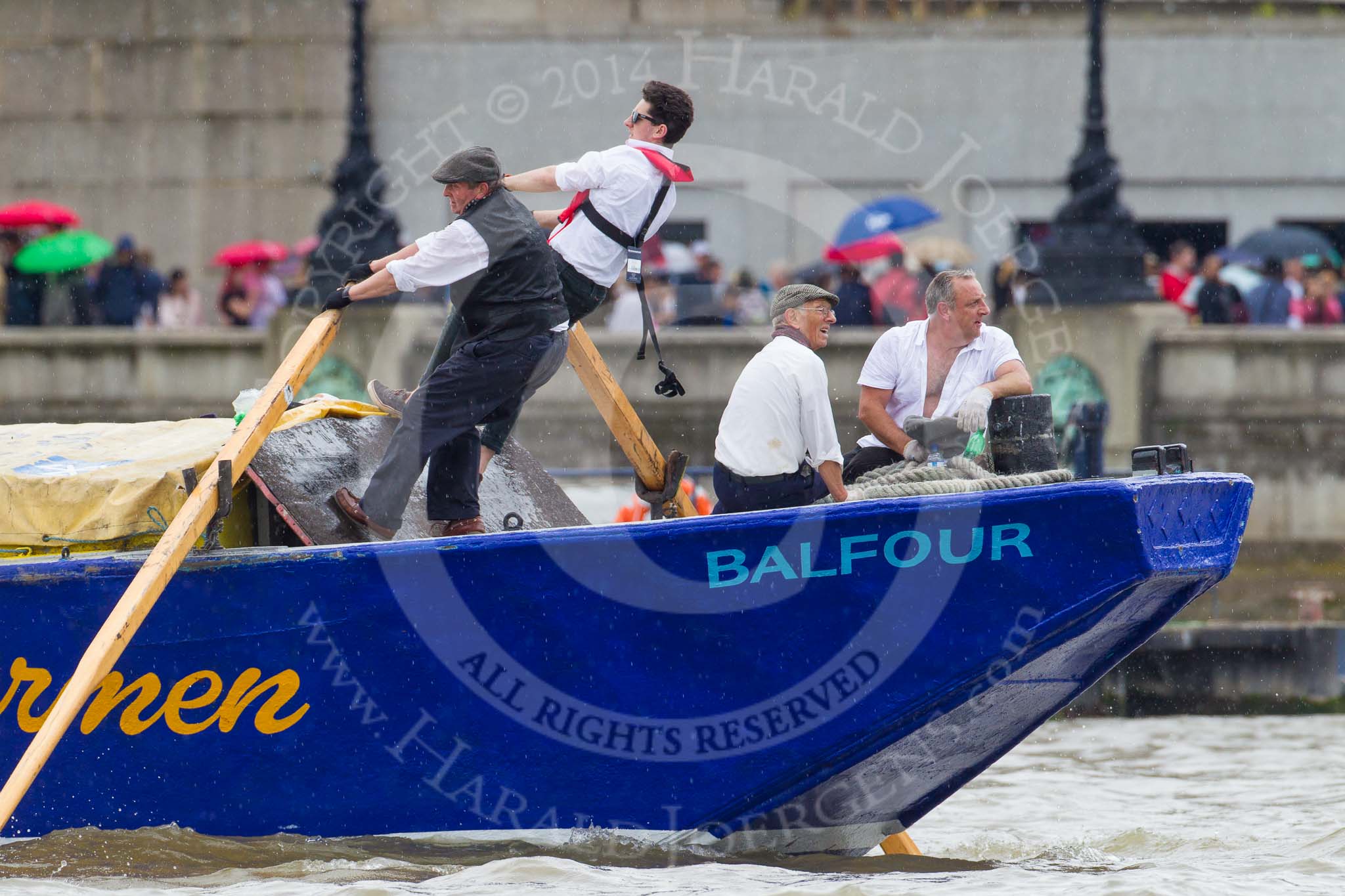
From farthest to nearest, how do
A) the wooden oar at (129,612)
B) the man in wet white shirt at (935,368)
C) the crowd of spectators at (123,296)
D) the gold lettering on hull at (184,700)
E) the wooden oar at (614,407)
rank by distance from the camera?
the crowd of spectators at (123,296)
the wooden oar at (614,407)
the man in wet white shirt at (935,368)
the gold lettering on hull at (184,700)
the wooden oar at (129,612)

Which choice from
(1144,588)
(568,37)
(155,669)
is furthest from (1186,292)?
(155,669)

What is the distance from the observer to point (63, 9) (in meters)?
20.6

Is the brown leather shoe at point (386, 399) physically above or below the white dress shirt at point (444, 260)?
below

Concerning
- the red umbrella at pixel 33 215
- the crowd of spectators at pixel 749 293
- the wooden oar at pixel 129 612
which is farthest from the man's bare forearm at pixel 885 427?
the red umbrella at pixel 33 215

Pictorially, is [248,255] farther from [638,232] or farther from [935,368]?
[935,368]

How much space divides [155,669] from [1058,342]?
9954 mm

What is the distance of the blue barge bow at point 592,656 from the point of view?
5.71 meters

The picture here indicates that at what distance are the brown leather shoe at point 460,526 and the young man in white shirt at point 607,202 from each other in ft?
0.86

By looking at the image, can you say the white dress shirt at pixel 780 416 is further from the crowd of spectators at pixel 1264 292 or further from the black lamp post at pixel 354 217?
the crowd of spectators at pixel 1264 292

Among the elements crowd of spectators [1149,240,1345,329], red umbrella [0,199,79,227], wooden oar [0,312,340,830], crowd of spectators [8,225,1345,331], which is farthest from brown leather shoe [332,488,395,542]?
red umbrella [0,199,79,227]

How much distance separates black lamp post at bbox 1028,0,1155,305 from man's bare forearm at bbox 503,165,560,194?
892 cm

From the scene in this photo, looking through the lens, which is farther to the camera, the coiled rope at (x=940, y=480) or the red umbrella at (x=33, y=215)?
the red umbrella at (x=33, y=215)

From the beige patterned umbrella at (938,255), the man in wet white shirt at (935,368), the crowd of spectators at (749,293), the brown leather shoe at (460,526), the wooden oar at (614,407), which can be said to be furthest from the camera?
the beige patterned umbrella at (938,255)

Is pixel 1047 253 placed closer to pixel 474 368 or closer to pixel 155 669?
pixel 474 368
